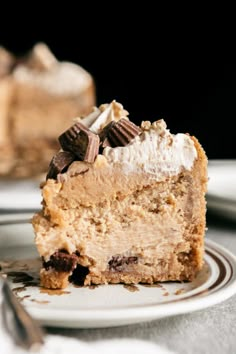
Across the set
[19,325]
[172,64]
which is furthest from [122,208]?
[172,64]

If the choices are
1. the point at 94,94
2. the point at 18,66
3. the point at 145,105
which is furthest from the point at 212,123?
the point at 18,66

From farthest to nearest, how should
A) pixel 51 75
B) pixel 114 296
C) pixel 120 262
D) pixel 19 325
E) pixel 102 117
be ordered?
pixel 51 75 < pixel 102 117 < pixel 120 262 < pixel 114 296 < pixel 19 325

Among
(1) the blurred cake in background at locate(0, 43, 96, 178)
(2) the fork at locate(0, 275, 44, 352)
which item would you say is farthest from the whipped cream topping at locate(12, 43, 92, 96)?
(2) the fork at locate(0, 275, 44, 352)

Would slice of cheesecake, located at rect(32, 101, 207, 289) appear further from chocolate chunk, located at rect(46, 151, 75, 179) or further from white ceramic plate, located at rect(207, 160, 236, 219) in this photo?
white ceramic plate, located at rect(207, 160, 236, 219)

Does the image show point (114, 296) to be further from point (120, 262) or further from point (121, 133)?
point (121, 133)

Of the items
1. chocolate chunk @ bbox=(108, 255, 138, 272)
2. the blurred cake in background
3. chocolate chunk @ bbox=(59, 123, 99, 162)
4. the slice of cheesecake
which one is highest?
the blurred cake in background
